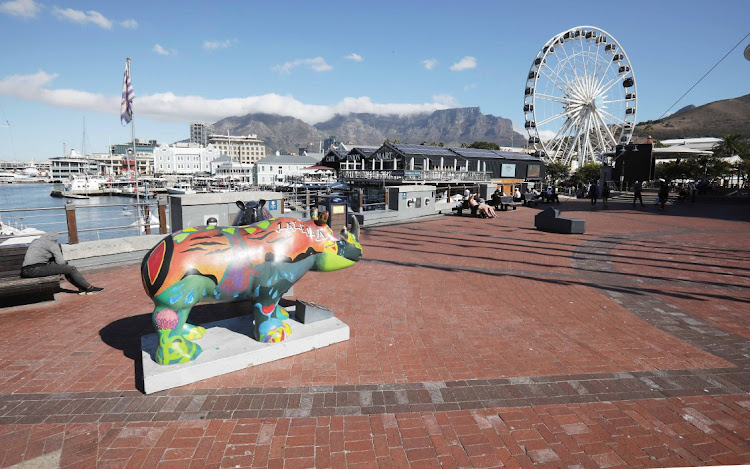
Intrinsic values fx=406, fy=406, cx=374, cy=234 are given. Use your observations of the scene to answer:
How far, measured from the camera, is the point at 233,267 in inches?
173

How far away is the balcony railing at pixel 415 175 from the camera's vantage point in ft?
115

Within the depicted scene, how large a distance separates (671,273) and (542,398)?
280 inches

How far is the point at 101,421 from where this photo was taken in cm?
372

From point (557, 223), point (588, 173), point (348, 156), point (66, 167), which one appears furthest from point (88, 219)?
point (66, 167)

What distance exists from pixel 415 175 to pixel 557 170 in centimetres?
4066

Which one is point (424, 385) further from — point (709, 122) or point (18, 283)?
point (709, 122)

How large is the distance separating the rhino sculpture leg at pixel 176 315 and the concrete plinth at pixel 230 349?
10cm

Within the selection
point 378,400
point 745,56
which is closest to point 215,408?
point 378,400

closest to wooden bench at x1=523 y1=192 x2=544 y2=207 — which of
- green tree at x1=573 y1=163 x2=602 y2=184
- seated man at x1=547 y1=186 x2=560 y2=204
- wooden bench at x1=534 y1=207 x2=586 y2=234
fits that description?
seated man at x1=547 y1=186 x2=560 y2=204

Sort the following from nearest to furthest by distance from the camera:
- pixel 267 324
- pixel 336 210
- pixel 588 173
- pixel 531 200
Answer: pixel 267 324
pixel 336 210
pixel 531 200
pixel 588 173

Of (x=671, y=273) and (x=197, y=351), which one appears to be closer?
(x=197, y=351)

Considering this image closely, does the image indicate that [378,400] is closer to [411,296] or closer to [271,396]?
[271,396]

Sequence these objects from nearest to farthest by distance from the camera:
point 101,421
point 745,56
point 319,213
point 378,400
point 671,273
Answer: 1. point 101,421
2. point 378,400
3. point 319,213
4. point 671,273
5. point 745,56

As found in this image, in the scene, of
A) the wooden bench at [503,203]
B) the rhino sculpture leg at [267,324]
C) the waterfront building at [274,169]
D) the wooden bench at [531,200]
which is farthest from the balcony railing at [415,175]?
the waterfront building at [274,169]
